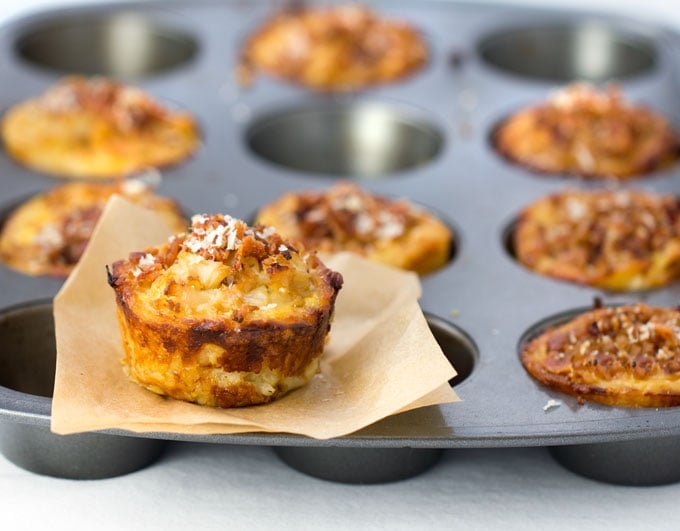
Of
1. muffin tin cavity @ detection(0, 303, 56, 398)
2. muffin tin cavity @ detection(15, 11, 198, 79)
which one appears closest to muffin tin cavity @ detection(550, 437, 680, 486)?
muffin tin cavity @ detection(0, 303, 56, 398)

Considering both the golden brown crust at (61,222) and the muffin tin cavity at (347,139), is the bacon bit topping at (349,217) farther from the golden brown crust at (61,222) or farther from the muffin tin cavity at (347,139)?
the muffin tin cavity at (347,139)

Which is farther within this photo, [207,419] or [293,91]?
[293,91]

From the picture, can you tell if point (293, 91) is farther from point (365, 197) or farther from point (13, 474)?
point (13, 474)

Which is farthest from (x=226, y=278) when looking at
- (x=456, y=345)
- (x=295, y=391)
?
(x=456, y=345)

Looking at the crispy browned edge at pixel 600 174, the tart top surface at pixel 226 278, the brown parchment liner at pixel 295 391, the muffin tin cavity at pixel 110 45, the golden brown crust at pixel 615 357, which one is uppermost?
the tart top surface at pixel 226 278

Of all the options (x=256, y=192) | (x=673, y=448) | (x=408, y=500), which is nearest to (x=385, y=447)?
(x=408, y=500)

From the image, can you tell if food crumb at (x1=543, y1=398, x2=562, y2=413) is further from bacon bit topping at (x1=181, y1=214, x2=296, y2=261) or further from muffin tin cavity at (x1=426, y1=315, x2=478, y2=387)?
bacon bit topping at (x1=181, y1=214, x2=296, y2=261)

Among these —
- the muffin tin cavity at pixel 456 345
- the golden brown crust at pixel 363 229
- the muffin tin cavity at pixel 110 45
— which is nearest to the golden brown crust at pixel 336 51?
the muffin tin cavity at pixel 110 45
